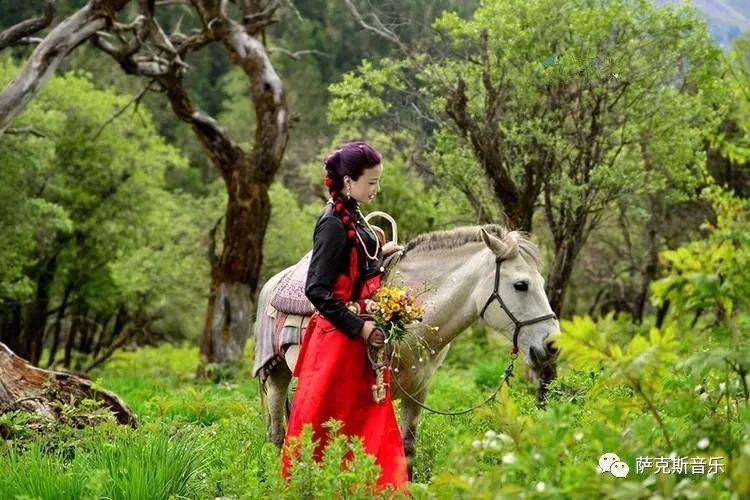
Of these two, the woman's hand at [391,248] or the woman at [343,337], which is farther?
the woman's hand at [391,248]

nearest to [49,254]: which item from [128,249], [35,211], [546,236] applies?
[128,249]

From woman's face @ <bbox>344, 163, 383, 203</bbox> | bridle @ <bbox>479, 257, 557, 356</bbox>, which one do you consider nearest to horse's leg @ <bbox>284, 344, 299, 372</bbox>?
bridle @ <bbox>479, 257, 557, 356</bbox>

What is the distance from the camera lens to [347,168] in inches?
192

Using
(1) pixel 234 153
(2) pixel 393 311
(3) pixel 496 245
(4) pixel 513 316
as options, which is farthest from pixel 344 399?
(1) pixel 234 153

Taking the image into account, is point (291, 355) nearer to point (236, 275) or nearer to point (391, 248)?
point (391, 248)

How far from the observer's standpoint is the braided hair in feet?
16.0

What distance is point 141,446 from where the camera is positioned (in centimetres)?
482

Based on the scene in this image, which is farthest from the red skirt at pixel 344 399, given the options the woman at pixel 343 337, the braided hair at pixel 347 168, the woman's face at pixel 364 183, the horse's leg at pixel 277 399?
the horse's leg at pixel 277 399

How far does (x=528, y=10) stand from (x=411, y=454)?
686 centimetres

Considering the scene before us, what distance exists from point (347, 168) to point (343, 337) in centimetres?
89

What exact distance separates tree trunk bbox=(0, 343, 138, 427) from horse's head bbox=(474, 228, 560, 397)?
Result: 3.03 m

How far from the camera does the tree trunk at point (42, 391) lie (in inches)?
260

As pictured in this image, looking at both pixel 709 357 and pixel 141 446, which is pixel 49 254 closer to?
pixel 141 446

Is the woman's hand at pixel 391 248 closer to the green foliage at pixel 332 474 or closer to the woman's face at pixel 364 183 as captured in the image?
the woman's face at pixel 364 183
